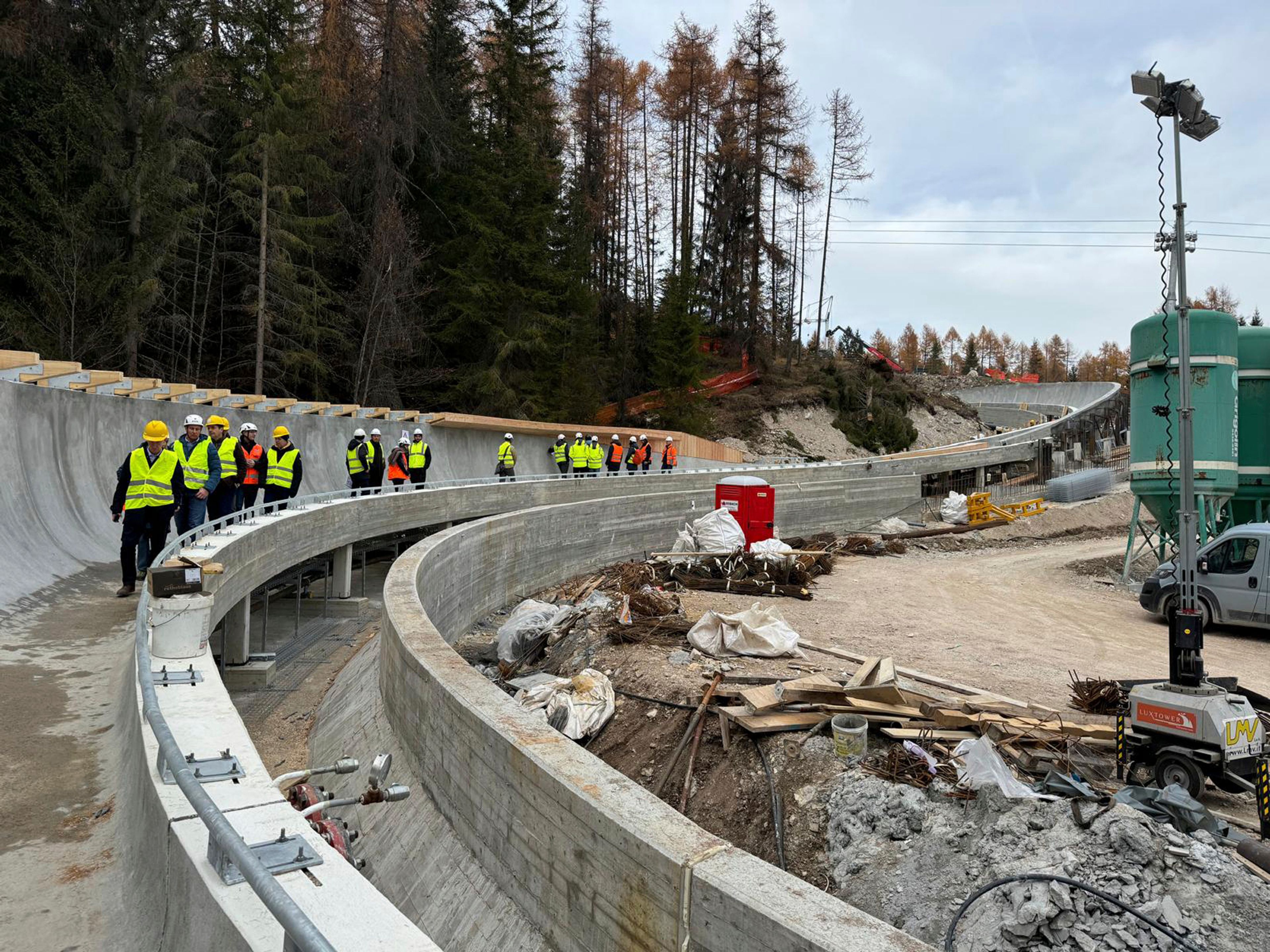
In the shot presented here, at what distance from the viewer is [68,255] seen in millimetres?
22203

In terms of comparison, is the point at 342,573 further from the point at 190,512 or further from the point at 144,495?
the point at 144,495

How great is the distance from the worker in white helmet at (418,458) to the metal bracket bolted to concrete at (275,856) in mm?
15500

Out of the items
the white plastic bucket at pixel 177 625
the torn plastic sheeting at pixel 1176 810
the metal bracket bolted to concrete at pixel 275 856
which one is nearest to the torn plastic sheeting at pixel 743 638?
the torn plastic sheeting at pixel 1176 810

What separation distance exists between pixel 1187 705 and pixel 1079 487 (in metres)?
32.5

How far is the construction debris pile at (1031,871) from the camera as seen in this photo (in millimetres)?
4746

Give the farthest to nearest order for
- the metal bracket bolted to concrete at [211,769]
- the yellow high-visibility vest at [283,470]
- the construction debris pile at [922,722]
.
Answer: the yellow high-visibility vest at [283,470], the construction debris pile at [922,722], the metal bracket bolted to concrete at [211,769]

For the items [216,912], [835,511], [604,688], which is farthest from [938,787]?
[835,511]

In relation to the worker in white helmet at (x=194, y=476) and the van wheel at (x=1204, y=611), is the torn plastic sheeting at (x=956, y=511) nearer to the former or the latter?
the van wheel at (x=1204, y=611)

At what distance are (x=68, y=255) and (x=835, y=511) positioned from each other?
2379 cm

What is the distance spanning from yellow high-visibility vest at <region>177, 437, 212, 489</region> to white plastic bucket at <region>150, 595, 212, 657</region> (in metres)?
5.28

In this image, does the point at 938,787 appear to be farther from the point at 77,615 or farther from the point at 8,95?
the point at 8,95

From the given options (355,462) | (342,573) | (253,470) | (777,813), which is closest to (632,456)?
(355,462)

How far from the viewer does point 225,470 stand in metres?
11.3

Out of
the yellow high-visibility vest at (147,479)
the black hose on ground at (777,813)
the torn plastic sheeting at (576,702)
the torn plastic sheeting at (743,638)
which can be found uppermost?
the yellow high-visibility vest at (147,479)
